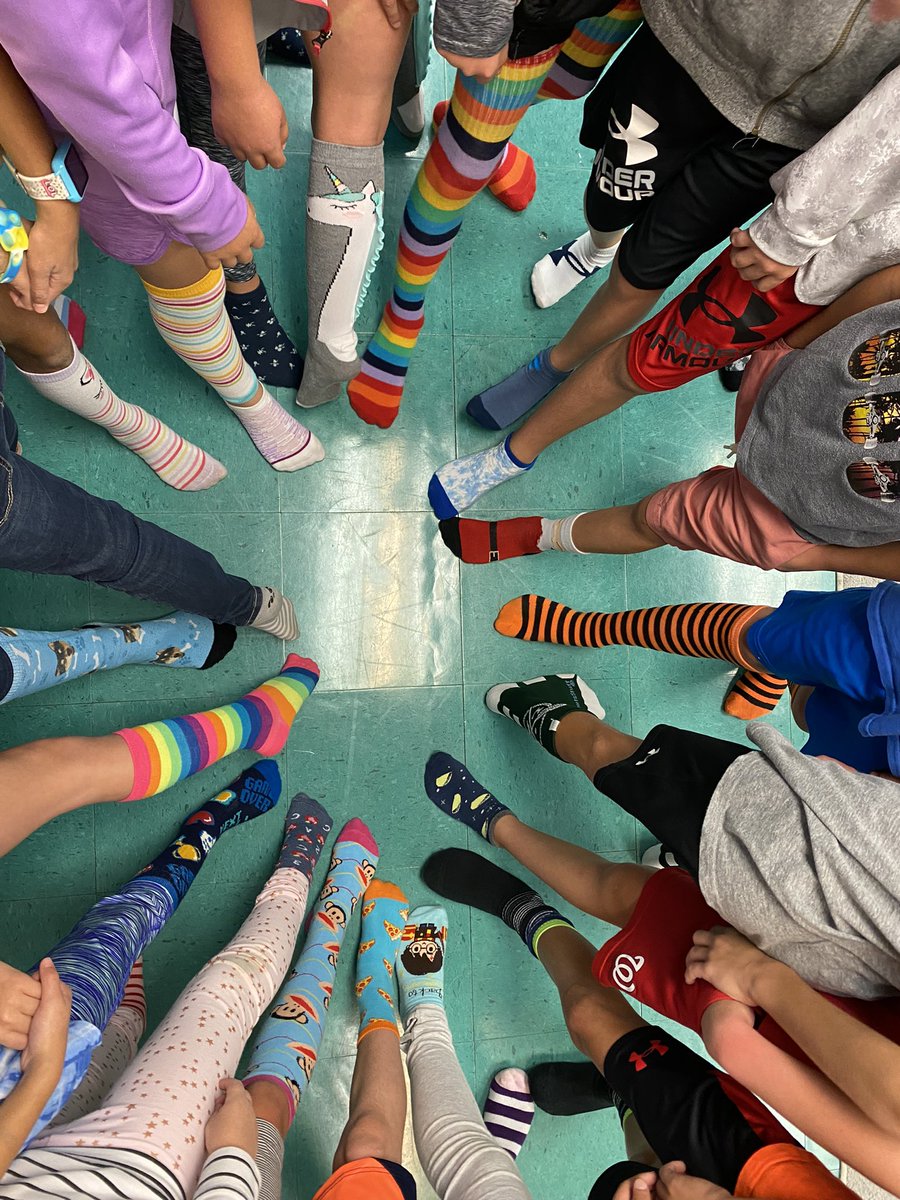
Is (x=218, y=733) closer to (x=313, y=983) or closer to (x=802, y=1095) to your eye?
(x=313, y=983)

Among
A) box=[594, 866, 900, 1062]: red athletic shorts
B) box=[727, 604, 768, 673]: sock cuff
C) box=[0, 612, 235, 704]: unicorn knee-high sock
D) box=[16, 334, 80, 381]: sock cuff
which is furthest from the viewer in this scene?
box=[727, 604, 768, 673]: sock cuff

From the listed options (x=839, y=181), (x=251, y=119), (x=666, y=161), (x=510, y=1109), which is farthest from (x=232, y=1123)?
(x=666, y=161)

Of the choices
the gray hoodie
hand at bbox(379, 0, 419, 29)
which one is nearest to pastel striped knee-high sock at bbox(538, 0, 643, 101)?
the gray hoodie

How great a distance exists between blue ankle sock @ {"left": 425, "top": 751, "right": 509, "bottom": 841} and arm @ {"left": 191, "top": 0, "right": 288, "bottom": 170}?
1.24 m

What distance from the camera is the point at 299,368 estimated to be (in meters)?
1.67

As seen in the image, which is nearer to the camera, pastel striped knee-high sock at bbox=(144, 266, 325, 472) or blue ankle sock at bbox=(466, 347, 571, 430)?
pastel striped knee-high sock at bbox=(144, 266, 325, 472)

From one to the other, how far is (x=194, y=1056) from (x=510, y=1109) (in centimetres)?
91

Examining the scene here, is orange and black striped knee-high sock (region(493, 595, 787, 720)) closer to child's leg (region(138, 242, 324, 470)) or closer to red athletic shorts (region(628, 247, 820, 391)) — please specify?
red athletic shorts (region(628, 247, 820, 391))

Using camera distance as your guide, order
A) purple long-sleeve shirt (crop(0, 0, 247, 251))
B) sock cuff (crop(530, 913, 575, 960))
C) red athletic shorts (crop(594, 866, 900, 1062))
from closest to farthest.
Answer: purple long-sleeve shirt (crop(0, 0, 247, 251)) < red athletic shorts (crop(594, 866, 900, 1062)) < sock cuff (crop(530, 913, 575, 960))

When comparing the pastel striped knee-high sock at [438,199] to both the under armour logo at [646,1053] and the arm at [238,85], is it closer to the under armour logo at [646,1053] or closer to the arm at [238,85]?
the arm at [238,85]

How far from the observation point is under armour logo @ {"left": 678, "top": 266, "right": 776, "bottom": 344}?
1073 millimetres

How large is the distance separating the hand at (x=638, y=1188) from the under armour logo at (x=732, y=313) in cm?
118

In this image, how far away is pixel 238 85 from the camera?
88cm

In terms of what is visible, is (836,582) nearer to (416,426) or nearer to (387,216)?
(416,426)
